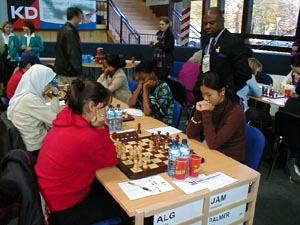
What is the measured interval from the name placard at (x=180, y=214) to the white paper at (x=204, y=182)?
0.23 ft

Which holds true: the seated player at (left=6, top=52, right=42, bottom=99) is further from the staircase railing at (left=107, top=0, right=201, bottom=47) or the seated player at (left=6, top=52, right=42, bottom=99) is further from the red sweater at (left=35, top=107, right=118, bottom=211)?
the staircase railing at (left=107, top=0, right=201, bottom=47)

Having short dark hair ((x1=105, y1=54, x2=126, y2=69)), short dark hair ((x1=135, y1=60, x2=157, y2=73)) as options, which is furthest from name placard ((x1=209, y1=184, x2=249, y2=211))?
short dark hair ((x1=105, y1=54, x2=126, y2=69))

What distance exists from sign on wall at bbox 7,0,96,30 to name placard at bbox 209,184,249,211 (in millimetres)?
7517

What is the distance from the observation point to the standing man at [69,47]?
4098 millimetres

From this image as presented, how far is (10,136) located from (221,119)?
1.56 metres

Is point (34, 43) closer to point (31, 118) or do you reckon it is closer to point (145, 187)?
point (31, 118)

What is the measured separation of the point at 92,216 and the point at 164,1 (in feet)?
27.4

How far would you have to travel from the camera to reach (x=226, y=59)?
2883 mm

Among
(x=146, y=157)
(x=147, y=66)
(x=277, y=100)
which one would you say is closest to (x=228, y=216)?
(x=146, y=157)

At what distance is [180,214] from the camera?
151 centimetres

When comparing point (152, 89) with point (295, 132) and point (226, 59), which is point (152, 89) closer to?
point (226, 59)

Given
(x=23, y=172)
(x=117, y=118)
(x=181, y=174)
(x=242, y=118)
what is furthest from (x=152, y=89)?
(x=23, y=172)

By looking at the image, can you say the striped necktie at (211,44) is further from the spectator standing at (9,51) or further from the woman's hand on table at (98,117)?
the spectator standing at (9,51)

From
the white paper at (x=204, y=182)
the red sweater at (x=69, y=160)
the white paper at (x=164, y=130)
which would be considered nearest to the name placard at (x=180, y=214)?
the white paper at (x=204, y=182)
